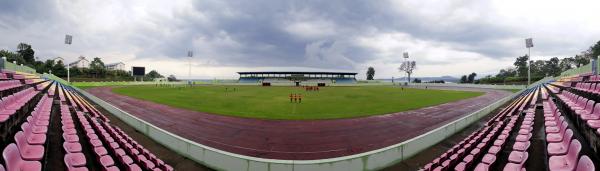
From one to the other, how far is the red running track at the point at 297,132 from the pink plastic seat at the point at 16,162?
210 inches

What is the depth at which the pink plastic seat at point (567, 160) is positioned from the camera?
4652 millimetres

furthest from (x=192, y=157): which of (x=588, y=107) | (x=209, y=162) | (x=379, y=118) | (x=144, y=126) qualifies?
(x=588, y=107)

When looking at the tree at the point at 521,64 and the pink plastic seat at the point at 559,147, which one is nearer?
the pink plastic seat at the point at 559,147

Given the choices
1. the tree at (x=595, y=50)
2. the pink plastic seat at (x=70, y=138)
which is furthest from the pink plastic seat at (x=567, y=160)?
the tree at (x=595, y=50)

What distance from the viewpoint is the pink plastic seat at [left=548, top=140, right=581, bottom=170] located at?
4.65 metres

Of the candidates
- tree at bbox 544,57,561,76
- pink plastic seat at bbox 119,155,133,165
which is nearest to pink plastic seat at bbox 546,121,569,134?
pink plastic seat at bbox 119,155,133,165

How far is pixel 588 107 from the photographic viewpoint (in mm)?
9062

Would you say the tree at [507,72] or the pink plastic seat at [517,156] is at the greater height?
the tree at [507,72]

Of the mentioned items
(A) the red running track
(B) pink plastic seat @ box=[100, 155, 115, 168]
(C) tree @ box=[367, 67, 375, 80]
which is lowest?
(A) the red running track

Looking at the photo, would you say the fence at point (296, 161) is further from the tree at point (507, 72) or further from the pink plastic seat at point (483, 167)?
the tree at point (507, 72)

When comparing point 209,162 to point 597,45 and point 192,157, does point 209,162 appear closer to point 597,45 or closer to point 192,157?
point 192,157

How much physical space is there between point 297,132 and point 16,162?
9.02 m

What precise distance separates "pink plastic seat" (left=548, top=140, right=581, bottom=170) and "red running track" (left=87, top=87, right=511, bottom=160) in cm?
524

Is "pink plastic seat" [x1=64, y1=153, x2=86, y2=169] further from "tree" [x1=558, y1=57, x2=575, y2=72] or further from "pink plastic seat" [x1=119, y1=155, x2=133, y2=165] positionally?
"tree" [x1=558, y1=57, x2=575, y2=72]
